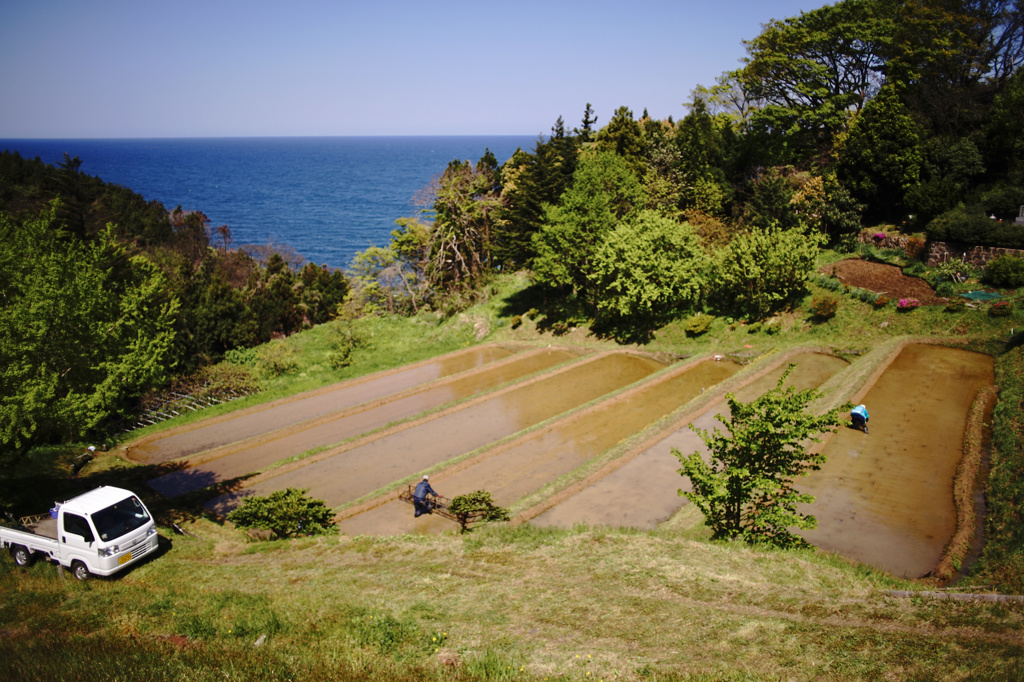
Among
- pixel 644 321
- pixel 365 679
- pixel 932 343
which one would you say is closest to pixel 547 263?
pixel 644 321

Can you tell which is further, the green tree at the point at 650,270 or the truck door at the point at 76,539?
the green tree at the point at 650,270

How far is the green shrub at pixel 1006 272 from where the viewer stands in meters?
24.8

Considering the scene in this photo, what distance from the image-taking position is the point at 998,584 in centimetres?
1041

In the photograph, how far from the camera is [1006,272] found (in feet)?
81.9

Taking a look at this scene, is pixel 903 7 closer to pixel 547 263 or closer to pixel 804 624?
pixel 547 263

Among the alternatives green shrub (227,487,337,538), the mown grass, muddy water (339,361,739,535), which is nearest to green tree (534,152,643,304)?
muddy water (339,361,739,535)

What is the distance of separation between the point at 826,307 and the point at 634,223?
11.4 m

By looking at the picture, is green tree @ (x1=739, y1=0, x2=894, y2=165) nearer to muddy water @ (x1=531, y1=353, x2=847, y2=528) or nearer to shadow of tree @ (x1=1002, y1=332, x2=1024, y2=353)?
shadow of tree @ (x1=1002, y1=332, x2=1024, y2=353)

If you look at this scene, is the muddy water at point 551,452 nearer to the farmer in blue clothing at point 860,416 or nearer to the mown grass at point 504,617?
the mown grass at point 504,617

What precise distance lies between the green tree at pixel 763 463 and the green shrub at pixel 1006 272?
19.9m

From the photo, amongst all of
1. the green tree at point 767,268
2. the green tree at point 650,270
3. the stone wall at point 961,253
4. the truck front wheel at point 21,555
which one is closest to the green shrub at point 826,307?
the green tree at point 767,268

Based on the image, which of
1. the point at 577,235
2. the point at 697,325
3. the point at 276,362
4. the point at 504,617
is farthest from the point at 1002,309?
the point at 276,362

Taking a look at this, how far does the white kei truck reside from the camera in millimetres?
12141

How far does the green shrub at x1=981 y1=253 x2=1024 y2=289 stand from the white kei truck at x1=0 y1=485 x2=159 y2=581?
32.4 metres
